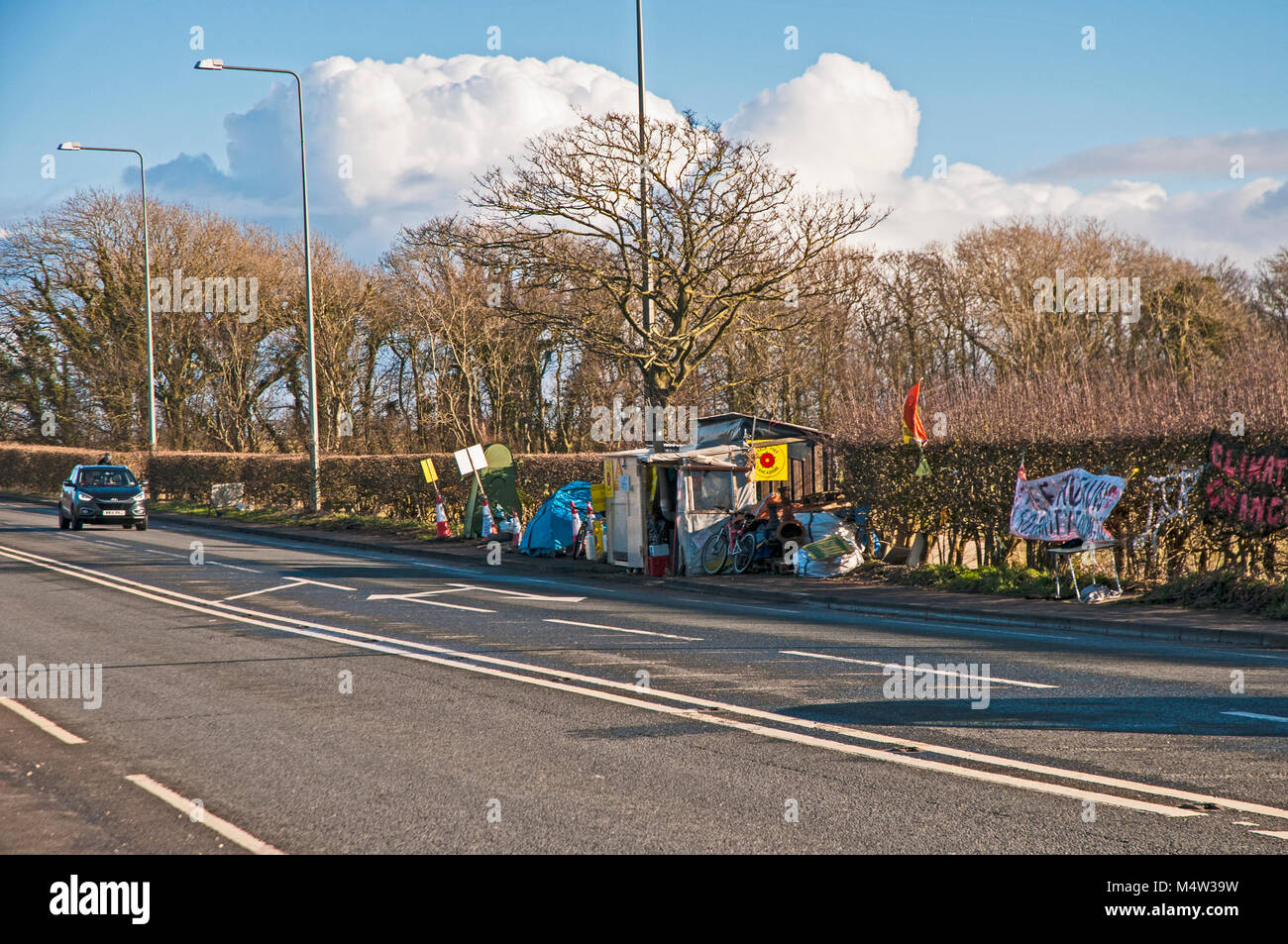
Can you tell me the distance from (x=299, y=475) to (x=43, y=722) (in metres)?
28.5

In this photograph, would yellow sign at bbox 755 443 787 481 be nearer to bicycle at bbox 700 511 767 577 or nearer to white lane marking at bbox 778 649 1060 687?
bicycle at bbox 700 511 767 577

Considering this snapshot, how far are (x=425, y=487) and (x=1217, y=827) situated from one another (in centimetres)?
2662

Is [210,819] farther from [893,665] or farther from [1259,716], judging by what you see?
[1259,716]

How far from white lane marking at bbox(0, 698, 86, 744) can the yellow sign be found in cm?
1227

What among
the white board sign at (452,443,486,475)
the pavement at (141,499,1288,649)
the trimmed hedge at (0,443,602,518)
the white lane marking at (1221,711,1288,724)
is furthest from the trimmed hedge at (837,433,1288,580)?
the white board sign at (452,443,486,475)

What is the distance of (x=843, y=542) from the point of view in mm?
19078

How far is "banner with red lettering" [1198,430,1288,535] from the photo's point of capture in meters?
14.1

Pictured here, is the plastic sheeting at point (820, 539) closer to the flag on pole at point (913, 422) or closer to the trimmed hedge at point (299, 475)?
the flag on pole at point (913, 422)

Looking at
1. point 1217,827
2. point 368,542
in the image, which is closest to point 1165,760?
point 1217,827

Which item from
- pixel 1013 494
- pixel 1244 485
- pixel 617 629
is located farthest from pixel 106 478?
pixel 1244 485
